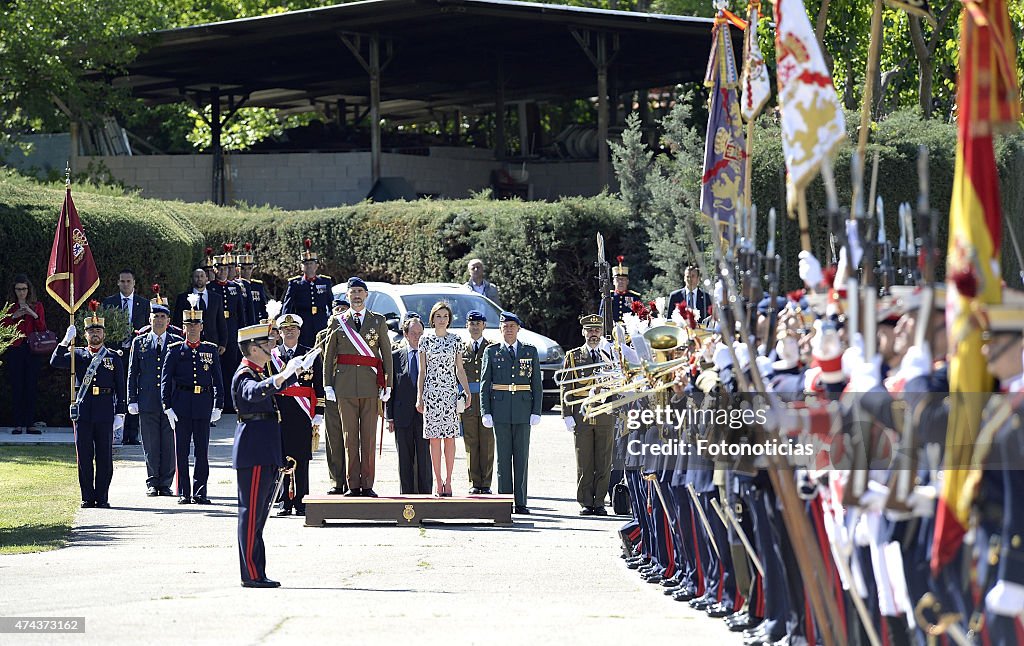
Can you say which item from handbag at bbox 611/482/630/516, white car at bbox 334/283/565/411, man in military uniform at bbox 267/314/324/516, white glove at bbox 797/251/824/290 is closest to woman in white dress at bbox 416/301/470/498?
man in military uniform at bbox 267/314/324/516

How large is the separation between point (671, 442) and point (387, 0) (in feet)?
63.0

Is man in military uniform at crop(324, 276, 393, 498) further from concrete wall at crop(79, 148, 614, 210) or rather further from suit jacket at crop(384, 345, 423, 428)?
concrete wall at crop(79, 148, 614, 210)

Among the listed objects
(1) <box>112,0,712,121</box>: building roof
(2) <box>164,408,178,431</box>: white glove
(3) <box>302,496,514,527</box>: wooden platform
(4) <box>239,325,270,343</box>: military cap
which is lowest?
(3) <box>302,496,514,527</box>: wooden platform

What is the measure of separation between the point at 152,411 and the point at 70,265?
10.5ft

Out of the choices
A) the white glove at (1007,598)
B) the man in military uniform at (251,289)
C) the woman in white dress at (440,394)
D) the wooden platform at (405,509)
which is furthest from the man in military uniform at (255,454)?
the man in military uniform at (251,289)

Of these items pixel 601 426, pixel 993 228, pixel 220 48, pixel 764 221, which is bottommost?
pixel 601 426

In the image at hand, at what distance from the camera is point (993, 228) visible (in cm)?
589

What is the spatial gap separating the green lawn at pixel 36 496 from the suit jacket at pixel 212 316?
237cm

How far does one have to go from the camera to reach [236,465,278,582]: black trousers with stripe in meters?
9.70

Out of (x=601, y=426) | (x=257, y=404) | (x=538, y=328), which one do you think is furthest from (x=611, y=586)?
(x=538, y=328)

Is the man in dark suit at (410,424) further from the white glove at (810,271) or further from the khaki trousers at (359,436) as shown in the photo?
the white glove at (810,271)

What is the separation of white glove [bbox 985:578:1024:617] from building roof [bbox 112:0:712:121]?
22.8 m

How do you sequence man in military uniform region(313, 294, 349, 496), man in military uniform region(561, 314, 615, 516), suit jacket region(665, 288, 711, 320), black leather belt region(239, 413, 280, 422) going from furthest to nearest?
1. suit jacket region(665, 288, 711, 320)
2. man in military uniform region(313, 294, 349, 496)
3. man in military uniform region(561, 314, 615, 516)
4. black leather belt region(239, 413, 280, 422)

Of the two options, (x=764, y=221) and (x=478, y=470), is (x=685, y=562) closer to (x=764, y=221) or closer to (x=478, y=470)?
(x=478, y=470)
